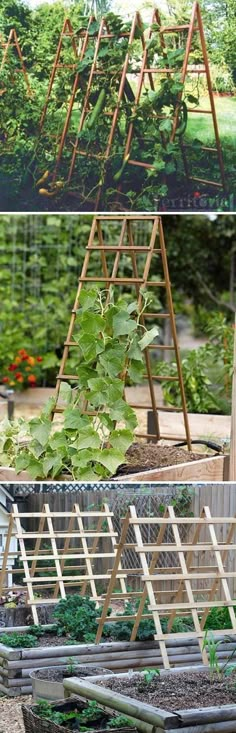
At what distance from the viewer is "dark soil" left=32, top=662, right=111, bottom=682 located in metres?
5.51

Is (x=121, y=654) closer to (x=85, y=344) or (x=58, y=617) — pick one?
(x=58, y=617)

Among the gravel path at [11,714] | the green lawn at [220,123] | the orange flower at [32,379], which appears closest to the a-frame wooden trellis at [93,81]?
the green lawn at [220,123]

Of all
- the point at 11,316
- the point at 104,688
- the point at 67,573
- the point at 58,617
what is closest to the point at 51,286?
the point at 11,316

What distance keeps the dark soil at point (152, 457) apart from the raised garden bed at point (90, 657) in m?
0.91

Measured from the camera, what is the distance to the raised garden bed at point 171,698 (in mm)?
4363

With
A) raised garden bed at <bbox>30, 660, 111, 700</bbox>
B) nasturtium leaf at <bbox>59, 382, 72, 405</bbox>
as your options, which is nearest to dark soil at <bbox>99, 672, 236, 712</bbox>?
raised garden bed at <bbox>30, 660, 111, 700</bbox>

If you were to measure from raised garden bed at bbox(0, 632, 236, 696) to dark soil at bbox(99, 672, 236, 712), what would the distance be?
34.0 inches

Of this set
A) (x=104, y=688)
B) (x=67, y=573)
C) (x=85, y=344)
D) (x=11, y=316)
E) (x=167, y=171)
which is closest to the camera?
(x=104, y=688)

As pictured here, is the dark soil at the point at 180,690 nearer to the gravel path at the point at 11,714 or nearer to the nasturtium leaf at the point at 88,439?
the gravel path at the point at 11,714

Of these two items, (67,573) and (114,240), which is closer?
(67,573)

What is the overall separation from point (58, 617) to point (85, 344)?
154 centimetres

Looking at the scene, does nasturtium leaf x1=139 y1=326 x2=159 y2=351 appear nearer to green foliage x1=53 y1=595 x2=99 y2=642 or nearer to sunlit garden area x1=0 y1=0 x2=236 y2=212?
sunlit garden area x1=0 y1=0 x2=236 y2=212

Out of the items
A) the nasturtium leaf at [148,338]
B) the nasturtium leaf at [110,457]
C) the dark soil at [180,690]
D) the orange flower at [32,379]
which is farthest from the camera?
the orange flower at [32,379]

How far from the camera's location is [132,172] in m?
5.82
